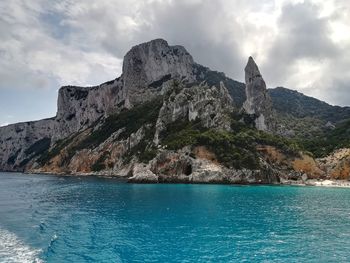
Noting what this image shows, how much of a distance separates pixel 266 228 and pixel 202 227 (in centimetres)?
869

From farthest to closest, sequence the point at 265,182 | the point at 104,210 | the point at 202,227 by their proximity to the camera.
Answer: the point at 265,182 → the point at 104,210 → the point at 202,227

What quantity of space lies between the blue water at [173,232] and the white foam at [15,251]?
9 cm

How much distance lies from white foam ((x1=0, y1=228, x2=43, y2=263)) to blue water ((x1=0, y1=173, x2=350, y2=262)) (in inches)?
3.5

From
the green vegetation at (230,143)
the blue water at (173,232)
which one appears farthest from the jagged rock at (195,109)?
the blue water at (173,232)

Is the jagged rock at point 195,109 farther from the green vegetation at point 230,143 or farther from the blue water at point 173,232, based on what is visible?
the blue water at point 173,232

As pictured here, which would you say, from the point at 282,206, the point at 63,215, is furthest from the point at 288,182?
the point at 63,215

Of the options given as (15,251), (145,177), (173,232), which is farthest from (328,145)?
(15,251)

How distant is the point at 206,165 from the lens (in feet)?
449

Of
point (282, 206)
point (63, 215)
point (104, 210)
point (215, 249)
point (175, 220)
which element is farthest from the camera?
point (282, 206)

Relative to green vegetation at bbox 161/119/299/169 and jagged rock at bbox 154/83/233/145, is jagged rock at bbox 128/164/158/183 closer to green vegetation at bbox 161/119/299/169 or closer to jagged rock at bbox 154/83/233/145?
green vegetation at bbox 161/119/299/169

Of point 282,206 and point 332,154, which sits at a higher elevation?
point 332,154

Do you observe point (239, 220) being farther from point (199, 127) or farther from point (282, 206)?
point (199, 127)

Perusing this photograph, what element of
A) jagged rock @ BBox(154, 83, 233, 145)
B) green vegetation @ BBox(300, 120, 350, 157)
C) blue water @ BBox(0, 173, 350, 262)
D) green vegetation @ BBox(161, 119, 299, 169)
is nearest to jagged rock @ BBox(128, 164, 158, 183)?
green vegetation @ BBox(161, 119, 299, 169)

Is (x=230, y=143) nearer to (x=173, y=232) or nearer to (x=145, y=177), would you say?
(x=145, y=177)
